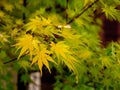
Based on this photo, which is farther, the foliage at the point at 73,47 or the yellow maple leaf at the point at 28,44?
the foliage at the point at 73,47

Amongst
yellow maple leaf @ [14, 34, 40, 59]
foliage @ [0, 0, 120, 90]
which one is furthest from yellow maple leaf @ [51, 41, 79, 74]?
yellow maple leaf @ [14, 34, 40, 59]

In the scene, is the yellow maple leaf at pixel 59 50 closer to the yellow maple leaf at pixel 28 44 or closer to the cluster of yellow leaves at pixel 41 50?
the cluster of yellow leaves at pixel 41 50

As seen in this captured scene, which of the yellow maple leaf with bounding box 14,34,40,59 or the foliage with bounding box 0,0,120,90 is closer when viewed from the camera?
the yellow maple leaf with bounding box 14,34,40,59

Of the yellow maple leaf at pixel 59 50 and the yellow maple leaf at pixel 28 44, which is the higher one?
the yellow maple leaf at pixel 28 44

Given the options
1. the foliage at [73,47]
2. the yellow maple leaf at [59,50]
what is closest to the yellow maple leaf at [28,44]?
the foliage at [73,47]

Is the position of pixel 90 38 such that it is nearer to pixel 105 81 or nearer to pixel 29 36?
pixel 105 81

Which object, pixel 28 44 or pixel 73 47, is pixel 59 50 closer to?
pixel 28 44

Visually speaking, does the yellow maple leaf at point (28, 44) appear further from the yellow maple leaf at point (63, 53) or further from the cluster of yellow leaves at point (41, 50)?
the yellow maple leaf at point (63, 53)

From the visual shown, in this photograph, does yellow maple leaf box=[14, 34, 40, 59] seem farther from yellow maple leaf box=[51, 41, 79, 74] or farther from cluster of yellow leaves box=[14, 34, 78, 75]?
yellow maple leaf box=[51, 41, 79, 74]

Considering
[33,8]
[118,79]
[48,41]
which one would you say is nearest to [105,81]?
[118,79]

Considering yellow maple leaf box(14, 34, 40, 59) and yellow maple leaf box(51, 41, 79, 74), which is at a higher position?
yellow maple leaf box(14, 34, 40, 59)

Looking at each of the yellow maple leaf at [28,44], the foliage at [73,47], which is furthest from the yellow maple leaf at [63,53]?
the yellow maple leaf at [28,44]

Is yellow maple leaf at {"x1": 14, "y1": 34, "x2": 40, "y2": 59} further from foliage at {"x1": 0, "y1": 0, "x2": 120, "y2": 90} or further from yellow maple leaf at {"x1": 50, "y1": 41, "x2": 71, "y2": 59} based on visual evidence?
yellow maple leaf at {"x1": 50, "y1": 41, "x2": 71, "y2": 59}
